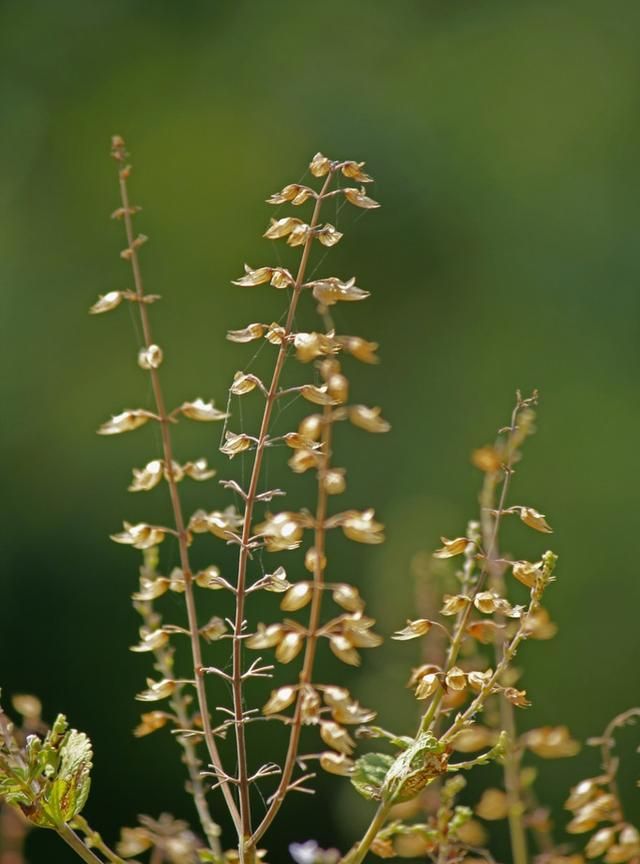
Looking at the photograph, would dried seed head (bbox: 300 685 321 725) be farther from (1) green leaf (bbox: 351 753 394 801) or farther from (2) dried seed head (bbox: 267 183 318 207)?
(2) dried seed head (bbox: 267 183 318 207)

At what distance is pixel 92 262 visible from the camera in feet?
10.1

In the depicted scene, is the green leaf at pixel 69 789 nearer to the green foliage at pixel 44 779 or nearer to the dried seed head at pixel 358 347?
the green foliage at pixel 44 779

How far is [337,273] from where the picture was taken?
10.2 feet

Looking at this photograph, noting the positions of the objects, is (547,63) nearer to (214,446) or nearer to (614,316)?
(614,316)

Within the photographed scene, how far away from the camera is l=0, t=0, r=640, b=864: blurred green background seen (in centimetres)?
264

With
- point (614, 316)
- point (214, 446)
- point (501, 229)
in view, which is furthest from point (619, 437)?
point (214, 446)

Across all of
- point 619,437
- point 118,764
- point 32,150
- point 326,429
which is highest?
point 32,150

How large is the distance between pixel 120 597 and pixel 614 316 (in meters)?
1.42

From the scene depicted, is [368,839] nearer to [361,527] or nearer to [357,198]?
[361,527]

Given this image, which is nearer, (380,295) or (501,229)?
(380,295)

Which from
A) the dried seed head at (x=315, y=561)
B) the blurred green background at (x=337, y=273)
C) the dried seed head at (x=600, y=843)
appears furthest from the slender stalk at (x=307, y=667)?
the blurred green background at (x=337, y=273)

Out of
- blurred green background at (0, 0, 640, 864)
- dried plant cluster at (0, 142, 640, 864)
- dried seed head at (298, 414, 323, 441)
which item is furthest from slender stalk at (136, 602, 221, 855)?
blurred green background at (0, 0, 640, 864)

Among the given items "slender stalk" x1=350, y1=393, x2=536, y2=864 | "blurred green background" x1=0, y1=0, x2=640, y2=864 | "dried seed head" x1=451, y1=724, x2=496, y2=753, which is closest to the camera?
"slender stalk" x1=350, y1=393, x2=536, y2=864

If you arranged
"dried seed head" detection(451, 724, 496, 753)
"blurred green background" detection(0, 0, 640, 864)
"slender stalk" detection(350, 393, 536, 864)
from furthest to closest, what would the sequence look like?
"blurred green background" detection(0, 0, 640, 864), "dried seed head" detection(451, 724, 496, 753), "slender stalk" detection(350, 393, 536, 864)
